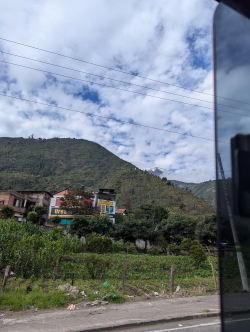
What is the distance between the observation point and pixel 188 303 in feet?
25.5

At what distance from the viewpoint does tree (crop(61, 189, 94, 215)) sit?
38750 mm

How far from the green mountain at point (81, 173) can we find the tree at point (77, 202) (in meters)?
15.8

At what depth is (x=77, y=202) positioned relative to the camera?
39.0 m

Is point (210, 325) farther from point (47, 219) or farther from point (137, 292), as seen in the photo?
point (47, 219)

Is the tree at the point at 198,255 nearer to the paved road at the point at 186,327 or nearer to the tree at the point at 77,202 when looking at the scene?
the paved road at the point at 186,327

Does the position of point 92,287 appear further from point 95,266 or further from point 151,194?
point 151,194

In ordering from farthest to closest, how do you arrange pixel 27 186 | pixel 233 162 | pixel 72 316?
1. pixel 27 186
2. pixel 72 316
3. pixel 233 162

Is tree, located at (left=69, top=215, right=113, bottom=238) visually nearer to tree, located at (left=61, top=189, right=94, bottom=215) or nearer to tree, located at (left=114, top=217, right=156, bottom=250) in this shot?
tree, located at (left=114, top=217, right=156, bottom=250)

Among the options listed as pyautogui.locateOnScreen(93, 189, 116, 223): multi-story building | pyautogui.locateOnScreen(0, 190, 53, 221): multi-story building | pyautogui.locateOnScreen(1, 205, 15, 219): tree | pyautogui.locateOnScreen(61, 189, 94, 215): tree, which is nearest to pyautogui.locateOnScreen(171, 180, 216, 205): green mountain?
pyautogui.locateOnScreen(93, 189, 116, 223): multi-story building

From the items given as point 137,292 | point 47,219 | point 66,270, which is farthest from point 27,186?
point 137,292

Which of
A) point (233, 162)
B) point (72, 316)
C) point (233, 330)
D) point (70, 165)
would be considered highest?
point (70, 165)

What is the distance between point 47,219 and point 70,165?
2304 inches

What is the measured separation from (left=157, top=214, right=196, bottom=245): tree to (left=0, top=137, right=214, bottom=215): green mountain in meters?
6.70

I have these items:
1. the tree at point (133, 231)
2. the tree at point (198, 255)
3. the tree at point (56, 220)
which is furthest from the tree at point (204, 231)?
the tree at point (56, 220)
